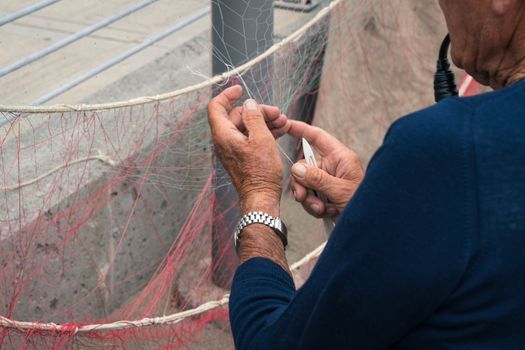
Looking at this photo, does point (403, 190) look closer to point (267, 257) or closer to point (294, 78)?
point (267, 257)

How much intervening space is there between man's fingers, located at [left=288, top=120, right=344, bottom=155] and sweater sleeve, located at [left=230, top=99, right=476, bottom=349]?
2.44 ft

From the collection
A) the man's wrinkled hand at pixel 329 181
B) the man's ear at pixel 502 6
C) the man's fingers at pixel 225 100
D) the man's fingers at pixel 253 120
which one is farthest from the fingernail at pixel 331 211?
the man's ear at pixel 502 6

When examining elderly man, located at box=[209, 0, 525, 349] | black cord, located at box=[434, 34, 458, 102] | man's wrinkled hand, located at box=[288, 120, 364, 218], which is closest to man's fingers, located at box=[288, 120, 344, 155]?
man's wrinkled hand, located at box=[288, 120, 364, 218]

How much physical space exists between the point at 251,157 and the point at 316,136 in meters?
→ 0.33

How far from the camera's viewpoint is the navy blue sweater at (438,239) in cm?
86

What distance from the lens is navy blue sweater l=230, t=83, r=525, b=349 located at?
862 millimetres

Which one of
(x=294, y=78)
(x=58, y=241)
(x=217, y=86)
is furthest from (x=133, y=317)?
(x=294, y=78)

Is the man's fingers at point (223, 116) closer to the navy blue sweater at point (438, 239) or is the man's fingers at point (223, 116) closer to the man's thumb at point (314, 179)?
the man's thumb at point (314, 179)

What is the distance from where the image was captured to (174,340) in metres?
2.96

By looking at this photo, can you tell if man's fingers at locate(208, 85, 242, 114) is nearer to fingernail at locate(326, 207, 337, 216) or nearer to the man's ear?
fingernail at locate(326, 207, 337, 216)

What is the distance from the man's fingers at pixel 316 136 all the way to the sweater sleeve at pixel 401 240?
0.74 m

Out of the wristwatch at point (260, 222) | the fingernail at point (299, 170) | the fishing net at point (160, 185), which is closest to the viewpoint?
the wristwatch at point (260, 222)

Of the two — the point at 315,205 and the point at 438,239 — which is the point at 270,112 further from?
the point at 438,239

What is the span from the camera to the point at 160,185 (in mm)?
3004
